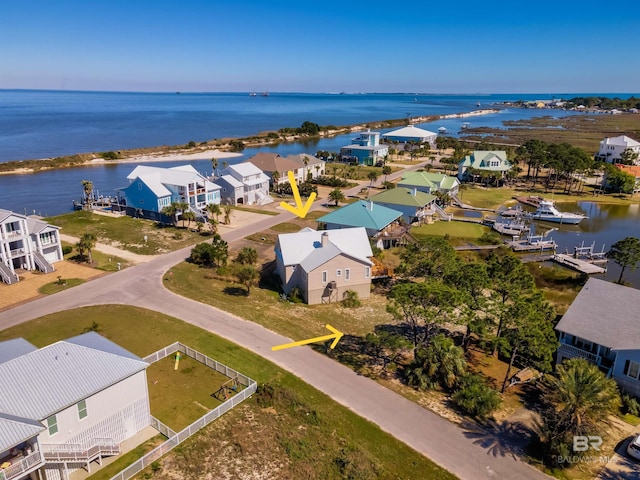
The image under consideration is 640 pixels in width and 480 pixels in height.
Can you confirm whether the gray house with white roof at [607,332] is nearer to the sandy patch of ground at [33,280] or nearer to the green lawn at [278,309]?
the green lawn at [278,309]

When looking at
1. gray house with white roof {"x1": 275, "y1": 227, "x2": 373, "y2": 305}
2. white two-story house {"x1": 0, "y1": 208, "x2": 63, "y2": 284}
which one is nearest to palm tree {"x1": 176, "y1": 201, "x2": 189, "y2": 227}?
white two-story house {"x1": 0, "y1": 208, "x2": 63, "y2": 284}

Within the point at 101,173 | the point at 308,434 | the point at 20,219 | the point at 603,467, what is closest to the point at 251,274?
the point at 308,434

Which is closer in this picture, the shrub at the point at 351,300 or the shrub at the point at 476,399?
the shrub at the point at 476,399

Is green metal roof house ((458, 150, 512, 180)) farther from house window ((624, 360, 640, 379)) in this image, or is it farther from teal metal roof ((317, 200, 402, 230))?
house window ((624, 360, 640, 379))

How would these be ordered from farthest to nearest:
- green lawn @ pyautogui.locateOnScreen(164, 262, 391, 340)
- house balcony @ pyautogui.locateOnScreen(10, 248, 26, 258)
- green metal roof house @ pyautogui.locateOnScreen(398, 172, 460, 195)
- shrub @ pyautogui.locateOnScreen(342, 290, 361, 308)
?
green metal roof house @ pyautogui.locateOnScreen(398, 172, 460, 195) < house balcony @ pyautogui.locateOnScreen(10, 248, 26, 258) < shrub @ pyautogui.locateOnScreen(342, 290, 361, 308) < green lawn @ pyautogui.locateOnScreen(164, 262, 391, 340)

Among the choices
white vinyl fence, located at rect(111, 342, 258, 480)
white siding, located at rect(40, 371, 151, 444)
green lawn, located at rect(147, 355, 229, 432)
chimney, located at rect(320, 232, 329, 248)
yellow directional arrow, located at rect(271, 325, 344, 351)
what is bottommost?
green lawn, located at rect(147, 355, 229, 432)

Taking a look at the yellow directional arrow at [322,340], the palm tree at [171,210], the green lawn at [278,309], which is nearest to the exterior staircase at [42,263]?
the green lawn at [278,309]
